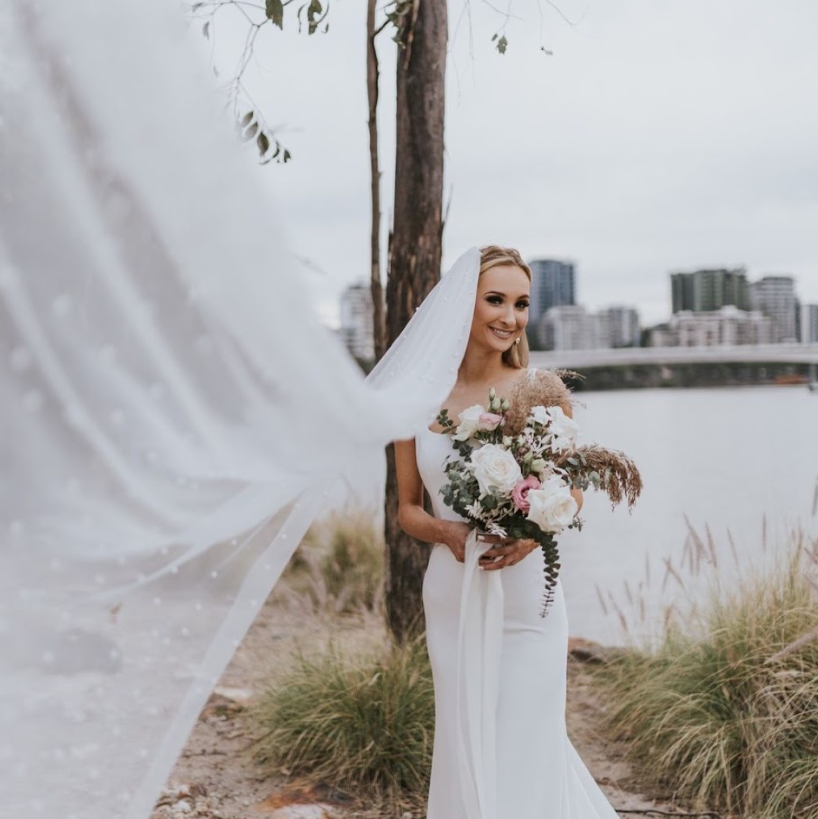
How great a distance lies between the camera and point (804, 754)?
3.71 meters

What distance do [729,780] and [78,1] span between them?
3618 millimetres

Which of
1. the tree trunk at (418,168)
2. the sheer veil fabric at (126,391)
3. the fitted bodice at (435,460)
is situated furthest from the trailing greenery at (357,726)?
the sheer veil fabric at (126,391)

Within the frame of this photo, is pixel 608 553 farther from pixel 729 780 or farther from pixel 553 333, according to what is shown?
pixel 729 780

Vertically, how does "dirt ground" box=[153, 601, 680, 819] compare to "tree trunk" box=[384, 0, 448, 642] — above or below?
below

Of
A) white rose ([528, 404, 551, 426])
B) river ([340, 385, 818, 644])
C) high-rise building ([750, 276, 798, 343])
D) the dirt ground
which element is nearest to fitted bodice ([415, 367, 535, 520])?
white rose ([528, 404, 551, 426])

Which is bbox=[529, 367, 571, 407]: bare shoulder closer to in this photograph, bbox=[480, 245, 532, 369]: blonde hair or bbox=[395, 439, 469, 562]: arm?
bbox=[480, 245, 532, 369]: blonde hair

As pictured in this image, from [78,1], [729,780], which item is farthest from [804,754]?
→ [78,1]

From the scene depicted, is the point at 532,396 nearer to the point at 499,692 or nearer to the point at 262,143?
the point at 499,692

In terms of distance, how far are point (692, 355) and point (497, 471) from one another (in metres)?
8.45

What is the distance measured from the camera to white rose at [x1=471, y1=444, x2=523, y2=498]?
2.63 meters

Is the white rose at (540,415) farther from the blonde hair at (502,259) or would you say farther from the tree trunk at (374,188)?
the tree trunk at (374,188)

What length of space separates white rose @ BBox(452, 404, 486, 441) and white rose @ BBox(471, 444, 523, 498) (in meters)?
0.14

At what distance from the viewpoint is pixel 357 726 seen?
416 cm

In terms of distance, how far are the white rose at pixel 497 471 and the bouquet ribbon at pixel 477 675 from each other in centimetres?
27
